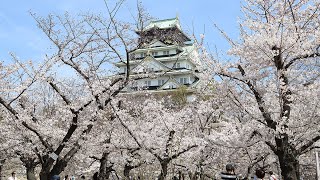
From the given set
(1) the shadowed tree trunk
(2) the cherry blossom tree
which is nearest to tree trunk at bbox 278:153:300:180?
(2) the cherry blossom tree

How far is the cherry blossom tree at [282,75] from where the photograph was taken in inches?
338

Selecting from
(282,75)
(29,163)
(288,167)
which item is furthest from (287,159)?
(29,163)

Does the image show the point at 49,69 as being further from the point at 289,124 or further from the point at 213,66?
the point at 289,124

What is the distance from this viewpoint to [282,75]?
8.86m

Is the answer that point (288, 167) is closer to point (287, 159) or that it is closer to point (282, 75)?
point (287, 159)

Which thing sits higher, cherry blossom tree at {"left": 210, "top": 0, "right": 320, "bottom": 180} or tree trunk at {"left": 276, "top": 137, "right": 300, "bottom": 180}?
cherry blossom tree at {"left": 210, "top": 0, "right": 320, "bottom": 180}

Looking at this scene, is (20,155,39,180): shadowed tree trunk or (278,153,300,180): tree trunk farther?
(20,155,39,180): shadowed tree trunk

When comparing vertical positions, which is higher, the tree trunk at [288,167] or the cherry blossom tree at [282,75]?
the cherry blossom tree at [282,75]

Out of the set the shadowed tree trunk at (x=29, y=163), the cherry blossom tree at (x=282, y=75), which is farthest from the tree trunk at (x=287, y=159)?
the shadowed tree trunk at (x=29, y=163)

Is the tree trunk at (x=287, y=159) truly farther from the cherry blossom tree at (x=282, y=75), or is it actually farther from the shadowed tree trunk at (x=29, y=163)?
the shadowed tree trunk at (x=29, y=163)

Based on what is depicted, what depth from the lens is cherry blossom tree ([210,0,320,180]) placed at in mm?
8586

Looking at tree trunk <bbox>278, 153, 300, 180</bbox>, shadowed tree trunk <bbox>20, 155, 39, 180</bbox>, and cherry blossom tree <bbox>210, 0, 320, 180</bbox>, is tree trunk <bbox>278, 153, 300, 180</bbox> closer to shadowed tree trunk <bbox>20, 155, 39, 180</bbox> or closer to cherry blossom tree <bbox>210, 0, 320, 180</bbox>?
cherry blossom tree <bbox>210, 0, 320, 180</bbox>

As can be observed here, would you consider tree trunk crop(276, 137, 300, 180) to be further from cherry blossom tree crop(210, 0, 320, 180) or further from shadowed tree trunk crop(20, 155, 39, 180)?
shadowed tree trunk crop(20, 155, 39, 180)

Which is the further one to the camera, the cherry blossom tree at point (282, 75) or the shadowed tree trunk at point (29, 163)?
the shadowed tree trunk at point (29, 163)
